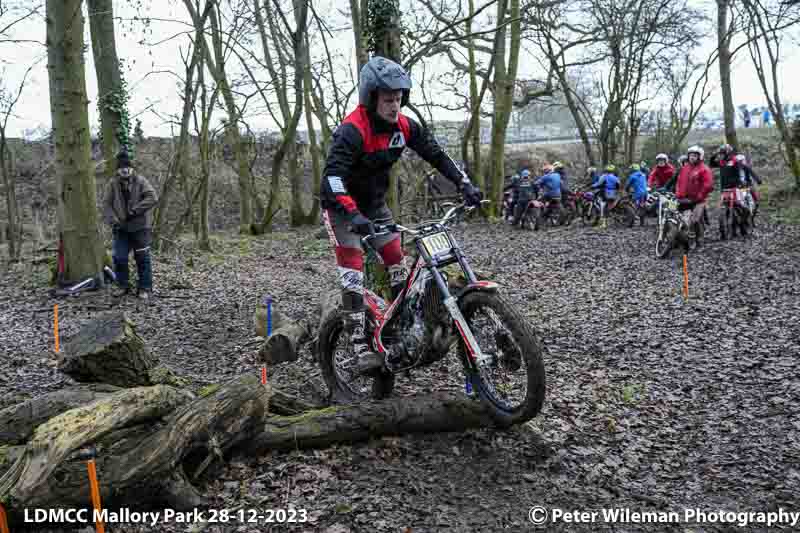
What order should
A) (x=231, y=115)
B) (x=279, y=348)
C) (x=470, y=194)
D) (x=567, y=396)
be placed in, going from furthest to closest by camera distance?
(x=231, y=115)
(x=279, y=348)
(x=567, y=396)
(x=470, y=194)

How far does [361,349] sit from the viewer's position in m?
4.80

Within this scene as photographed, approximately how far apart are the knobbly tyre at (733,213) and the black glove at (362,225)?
13458mm

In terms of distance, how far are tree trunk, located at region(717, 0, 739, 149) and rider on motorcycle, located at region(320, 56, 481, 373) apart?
2209 cm

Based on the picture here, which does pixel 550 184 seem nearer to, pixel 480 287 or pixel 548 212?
pixel 548 212

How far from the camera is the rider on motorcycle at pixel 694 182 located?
13359 millimetres

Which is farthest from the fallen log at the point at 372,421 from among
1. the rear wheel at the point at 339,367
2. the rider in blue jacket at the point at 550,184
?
the rider in blue jacket at the point at 550,184

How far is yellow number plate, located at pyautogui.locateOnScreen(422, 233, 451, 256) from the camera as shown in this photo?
4.27m

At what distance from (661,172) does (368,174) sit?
14471 millimetres

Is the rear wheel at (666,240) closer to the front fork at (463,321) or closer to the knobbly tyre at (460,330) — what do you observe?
the knobbly tyre at (460,330)

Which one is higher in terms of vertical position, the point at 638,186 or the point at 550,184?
the point at 550,184

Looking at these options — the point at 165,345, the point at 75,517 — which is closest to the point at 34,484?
the point at 75,517

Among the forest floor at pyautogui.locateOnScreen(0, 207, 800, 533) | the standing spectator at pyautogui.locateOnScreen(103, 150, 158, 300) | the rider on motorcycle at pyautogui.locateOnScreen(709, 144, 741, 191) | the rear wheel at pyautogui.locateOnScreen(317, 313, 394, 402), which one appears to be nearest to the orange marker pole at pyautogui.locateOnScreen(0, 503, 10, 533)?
the forest floor at pyautogui.locateOnScreen(0, 207, 800, 533)

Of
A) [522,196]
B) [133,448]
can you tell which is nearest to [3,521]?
[133,448]

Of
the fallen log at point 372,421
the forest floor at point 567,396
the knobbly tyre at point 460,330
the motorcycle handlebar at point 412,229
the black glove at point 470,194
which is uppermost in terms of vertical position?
the black glove at point 470,194
